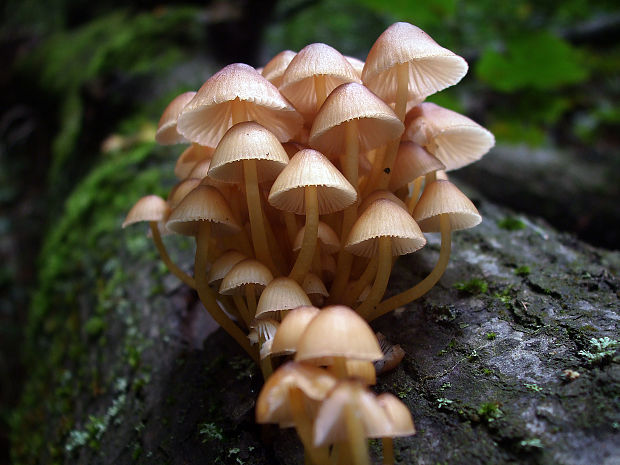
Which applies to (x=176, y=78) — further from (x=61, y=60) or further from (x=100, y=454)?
(x=100, y=454)

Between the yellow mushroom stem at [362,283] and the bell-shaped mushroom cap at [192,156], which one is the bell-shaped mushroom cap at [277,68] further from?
the yellow mushroom stem at [362,283]

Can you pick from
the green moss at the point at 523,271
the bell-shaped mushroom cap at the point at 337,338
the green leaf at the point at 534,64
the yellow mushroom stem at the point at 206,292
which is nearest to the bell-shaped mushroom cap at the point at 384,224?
the bell-shaped mushroom cap at the point at 337,338

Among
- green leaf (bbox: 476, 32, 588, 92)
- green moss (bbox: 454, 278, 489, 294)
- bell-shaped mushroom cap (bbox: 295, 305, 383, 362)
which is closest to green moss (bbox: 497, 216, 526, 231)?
green moss (bbox: 454, 278, 489, 294)

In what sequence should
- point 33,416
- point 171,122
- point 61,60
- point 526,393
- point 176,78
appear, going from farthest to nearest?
point 61,60, point 176,78, point 33,416, point 171,122, point 526,393

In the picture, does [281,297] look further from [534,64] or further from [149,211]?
[534,64]

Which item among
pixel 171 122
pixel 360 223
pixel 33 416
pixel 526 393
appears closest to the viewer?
pixel 526 393

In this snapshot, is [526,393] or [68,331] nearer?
[526,393]

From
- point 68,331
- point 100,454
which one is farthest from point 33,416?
point 100,454
